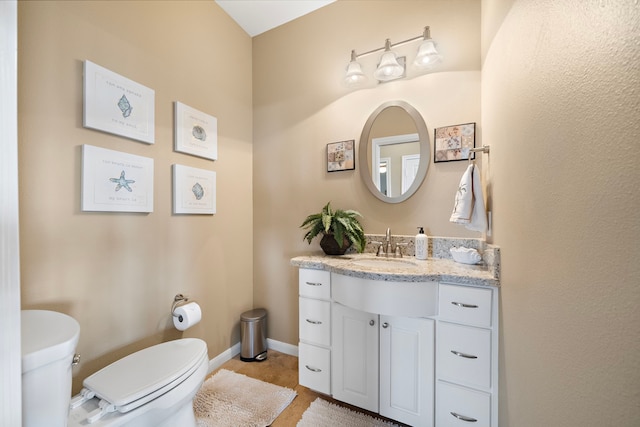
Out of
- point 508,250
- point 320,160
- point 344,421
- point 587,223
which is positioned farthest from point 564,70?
point 344,421

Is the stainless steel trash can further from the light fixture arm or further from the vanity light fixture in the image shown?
the light fixture arm

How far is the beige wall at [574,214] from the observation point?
38cm

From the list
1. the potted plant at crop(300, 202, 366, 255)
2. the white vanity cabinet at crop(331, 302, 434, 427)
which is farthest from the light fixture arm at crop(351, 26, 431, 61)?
the white vanity cabinet at crop(331, 302, 434, 427)

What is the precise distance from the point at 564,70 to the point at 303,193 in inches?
66.4

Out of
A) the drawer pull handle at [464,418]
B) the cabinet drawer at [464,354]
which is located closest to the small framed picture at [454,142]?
the cabinet drawer at [464,354]

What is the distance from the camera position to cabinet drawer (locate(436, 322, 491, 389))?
111 centimetres

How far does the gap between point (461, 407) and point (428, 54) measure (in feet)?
6.57

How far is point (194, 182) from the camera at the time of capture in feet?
5.67

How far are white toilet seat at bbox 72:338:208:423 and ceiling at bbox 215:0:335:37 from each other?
8.19 ft

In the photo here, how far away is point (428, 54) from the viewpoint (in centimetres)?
156

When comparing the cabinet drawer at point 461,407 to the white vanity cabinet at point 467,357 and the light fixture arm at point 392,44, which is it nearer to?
the white vanity cabinet at point 467,357

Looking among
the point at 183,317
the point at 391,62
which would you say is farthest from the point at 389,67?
the point at 183,317

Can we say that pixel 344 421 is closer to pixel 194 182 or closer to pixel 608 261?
pixel 608 261

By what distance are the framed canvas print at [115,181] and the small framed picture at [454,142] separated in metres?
1.84
